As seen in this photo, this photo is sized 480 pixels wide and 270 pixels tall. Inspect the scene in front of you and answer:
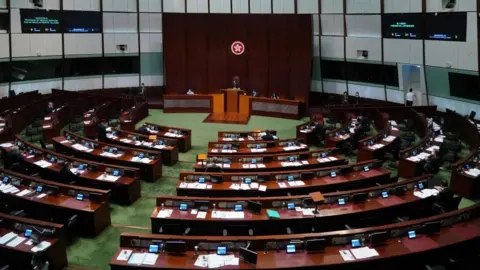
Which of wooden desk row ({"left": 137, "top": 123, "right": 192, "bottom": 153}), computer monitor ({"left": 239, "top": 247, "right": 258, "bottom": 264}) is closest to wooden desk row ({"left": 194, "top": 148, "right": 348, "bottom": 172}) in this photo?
wooden desk row ({"left": 137, "top": 123, "right": 192, "bottom": 153})

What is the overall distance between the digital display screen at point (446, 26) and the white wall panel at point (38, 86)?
18.2 metres

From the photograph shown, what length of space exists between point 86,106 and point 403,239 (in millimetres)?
16587

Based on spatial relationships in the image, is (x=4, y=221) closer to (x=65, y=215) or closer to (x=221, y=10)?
(x=65, y=215)

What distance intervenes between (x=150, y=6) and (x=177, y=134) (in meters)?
11.1

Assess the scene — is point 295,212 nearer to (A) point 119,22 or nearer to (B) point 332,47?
(B) point 332,47

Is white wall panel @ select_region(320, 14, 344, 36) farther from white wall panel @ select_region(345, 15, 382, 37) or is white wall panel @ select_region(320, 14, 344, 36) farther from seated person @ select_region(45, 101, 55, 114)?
seated person @ select_region(45, 101, 55, 114)

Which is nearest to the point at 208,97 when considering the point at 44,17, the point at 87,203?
the point at 44,17

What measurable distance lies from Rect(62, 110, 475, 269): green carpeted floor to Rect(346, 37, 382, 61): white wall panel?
4493 mm

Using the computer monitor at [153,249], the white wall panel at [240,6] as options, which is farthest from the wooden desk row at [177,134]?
the white wall panel at [240,6]

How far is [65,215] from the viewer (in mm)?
8922

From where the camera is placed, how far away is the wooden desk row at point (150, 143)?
13680 millimetres

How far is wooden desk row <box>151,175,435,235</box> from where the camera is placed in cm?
819

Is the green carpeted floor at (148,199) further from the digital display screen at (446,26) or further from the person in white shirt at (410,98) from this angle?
the digital display screen at (446,26)

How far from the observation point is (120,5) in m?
23.0
